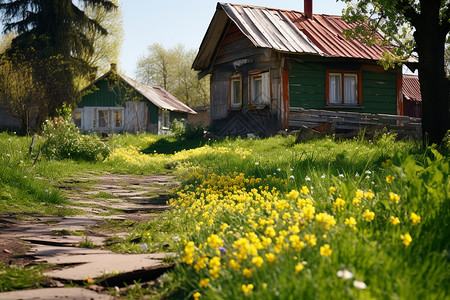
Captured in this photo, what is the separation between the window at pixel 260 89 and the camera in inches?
691

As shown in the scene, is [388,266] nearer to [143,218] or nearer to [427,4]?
[143,218]

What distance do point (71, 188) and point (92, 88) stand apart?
985 inches

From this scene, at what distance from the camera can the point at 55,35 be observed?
24797mm

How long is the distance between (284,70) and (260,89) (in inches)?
67.9

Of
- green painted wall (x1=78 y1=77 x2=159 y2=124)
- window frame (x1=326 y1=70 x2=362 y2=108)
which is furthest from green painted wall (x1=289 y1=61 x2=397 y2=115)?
green painted wall (x1=78 y1=77 x2=159 y2=124)

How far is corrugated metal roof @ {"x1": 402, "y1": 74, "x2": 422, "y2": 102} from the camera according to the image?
31797 millimetres

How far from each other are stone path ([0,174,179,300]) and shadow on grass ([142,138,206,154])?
8.99 meters

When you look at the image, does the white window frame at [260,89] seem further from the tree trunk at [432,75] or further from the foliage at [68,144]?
the foliage at [68,144]

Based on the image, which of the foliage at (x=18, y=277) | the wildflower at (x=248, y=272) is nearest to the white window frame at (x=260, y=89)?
the foliage at (x=18, y=277)

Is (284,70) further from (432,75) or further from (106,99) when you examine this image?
(106,99)

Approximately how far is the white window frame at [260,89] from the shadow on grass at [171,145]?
2843mm

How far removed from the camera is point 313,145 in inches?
474

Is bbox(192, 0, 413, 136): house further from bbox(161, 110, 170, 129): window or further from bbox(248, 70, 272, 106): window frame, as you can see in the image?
bbox(161, 110, 170, 129): window

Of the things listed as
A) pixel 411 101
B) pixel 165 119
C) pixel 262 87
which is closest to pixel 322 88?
pixel 262 87
